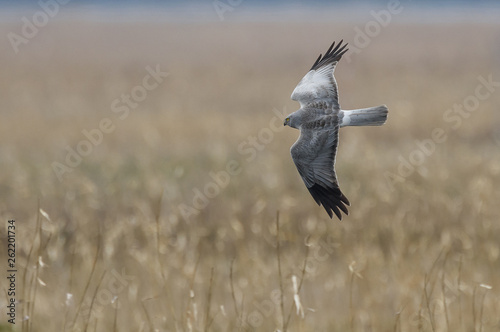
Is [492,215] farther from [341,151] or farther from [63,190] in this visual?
[63,190]

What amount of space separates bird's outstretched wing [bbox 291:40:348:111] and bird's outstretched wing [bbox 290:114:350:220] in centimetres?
6

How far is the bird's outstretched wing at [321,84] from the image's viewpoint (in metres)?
1.63

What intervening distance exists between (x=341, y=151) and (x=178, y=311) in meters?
4.49

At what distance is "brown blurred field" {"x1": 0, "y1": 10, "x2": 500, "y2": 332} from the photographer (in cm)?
440

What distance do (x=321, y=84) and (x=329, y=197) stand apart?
287mm

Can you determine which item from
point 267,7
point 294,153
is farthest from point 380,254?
point 267,7

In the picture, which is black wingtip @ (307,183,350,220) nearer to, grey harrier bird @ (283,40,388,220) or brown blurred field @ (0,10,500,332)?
grey harrier bird @ (283,40,388,220)

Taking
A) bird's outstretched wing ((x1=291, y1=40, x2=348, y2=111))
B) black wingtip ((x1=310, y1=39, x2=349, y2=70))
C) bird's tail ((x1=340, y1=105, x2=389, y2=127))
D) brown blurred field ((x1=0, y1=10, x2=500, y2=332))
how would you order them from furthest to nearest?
brown blurred field ((x1=0, y1=10, x2=500, y2=332)), black wingtip ((x1=310, y1=39, x2=349, y2=70)), bird's outstretched wing ((x1=291, y1=40, x2=348, y2=111)), bird's tail ((x1=340, y1=105, x2=389, y2=127))

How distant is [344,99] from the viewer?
19.3 metres

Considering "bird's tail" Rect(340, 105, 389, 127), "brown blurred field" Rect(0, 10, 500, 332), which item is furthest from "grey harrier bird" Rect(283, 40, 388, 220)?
"brown blurred field" Rect(0, 10, 500, 332)

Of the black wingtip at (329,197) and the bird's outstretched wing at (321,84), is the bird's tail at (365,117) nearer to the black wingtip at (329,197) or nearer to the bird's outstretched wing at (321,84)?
the bird's outstretched wing at (321,84)

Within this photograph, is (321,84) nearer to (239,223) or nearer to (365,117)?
(365,117)

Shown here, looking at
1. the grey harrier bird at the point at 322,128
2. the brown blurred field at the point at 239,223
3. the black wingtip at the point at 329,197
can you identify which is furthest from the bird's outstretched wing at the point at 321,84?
the brown blurred field at the point at 239,223

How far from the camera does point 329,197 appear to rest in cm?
164
